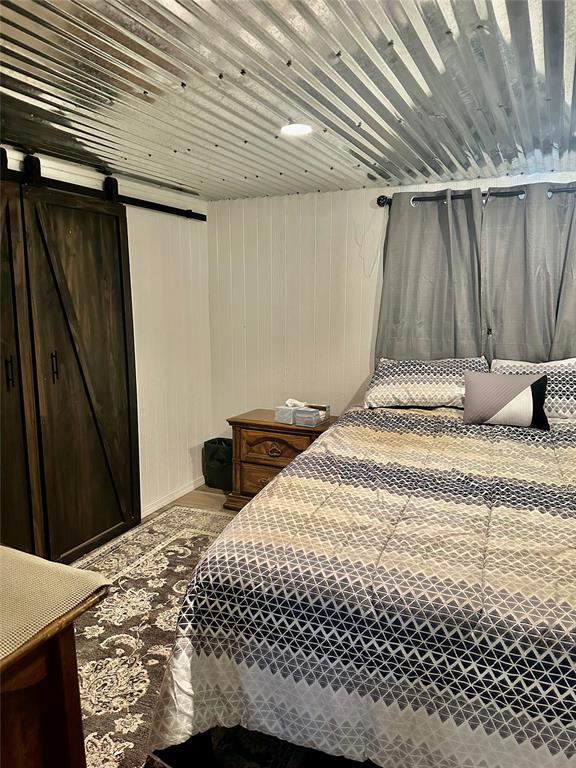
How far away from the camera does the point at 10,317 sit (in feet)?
8.30

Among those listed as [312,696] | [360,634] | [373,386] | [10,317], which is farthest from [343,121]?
[312,696]

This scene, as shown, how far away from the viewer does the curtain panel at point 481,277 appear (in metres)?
3.10

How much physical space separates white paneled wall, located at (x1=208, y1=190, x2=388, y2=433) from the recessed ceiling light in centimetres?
131

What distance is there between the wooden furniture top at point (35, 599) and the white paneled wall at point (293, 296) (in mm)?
2969

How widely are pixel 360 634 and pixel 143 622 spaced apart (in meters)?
1.36

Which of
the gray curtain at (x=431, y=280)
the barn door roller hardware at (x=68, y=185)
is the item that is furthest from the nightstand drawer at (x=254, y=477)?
the barn door roller hardware at (x=68, y=185)

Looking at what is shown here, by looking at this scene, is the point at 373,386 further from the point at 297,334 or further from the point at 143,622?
the point at 143,622

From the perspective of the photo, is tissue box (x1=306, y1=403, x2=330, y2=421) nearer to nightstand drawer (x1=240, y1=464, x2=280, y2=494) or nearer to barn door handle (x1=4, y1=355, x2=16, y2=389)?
nightstand drawer (x1=240, y1=464, x2=280, y2=494)

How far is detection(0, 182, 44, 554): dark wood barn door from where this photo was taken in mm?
2494

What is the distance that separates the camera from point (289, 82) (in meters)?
1.84

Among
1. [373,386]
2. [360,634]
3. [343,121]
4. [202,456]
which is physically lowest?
[202,456]

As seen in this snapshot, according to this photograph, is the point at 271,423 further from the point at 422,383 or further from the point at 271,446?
the point at 422,383

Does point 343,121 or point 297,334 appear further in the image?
point 297,334

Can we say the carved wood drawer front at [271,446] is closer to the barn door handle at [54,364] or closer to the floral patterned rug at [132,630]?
the floral patterned rug at [132,630]
